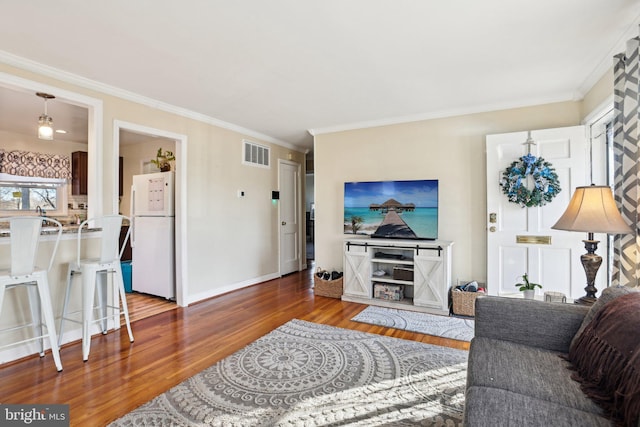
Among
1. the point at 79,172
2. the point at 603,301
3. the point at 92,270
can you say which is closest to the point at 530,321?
the point at 603,301

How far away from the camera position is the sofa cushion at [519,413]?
40.0 inches

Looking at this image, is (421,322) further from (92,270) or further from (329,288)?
(92,270)

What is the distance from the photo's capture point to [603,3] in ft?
6.18

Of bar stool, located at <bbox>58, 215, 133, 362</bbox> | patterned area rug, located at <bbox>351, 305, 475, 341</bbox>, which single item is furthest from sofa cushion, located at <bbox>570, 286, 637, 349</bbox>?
bar stool, located at <bbox>58, 215, 133, 362</bbox>

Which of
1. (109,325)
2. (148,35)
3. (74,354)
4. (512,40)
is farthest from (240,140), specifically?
(512,40)

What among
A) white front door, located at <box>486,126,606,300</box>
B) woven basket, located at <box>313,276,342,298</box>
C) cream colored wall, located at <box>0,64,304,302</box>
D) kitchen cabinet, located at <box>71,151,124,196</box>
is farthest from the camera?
kitchen cabinet, located at <box>71,151,124,196</box>

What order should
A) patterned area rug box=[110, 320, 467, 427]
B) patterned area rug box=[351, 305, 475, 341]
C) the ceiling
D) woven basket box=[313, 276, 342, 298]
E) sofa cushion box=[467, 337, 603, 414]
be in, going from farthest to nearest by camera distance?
woven basket box=[313, 276, 342, 298]
patterned area rug box=[351, 305, 475, 341]
the ceiling
patterned area rug box=[110, 320, 467, 427]
sofa cushion box=[467, 337, 603, 414]

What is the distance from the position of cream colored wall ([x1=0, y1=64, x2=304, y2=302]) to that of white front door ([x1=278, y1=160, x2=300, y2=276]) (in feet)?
0.85

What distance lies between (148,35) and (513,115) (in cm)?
371

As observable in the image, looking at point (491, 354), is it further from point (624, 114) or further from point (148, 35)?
point (148, 35)

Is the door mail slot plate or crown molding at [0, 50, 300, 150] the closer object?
crown molding at [0, 50, 300, 150]

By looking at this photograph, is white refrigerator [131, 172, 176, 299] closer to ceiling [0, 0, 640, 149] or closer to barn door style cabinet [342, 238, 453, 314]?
ceiling [0, 0, 640, 149]

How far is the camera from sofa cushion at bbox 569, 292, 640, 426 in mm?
1031

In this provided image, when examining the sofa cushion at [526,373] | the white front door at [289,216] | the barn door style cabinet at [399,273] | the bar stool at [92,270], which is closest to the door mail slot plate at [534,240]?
the barn door style cabinet at [399,273]
